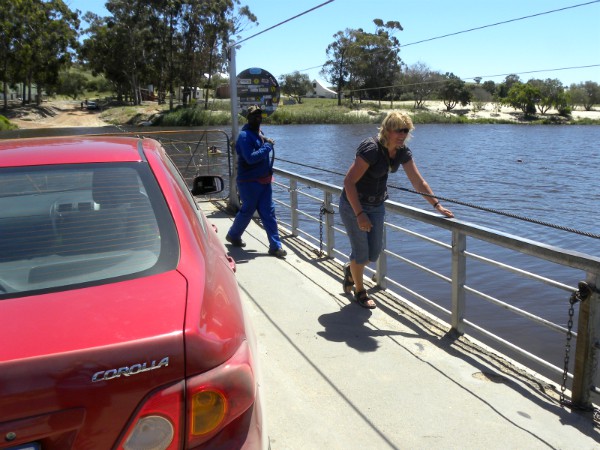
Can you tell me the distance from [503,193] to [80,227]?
2121 cm

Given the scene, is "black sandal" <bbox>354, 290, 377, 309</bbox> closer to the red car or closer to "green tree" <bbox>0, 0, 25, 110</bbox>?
the red car

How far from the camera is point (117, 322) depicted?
1.69 meters

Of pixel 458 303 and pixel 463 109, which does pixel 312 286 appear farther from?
pixel 463 109

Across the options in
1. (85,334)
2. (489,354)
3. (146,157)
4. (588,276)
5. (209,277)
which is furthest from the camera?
(489,354)

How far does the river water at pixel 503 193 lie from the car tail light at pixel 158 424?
110 inches

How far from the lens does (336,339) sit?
4.35 metres

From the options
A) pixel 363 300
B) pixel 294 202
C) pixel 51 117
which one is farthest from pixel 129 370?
pixel 51 117

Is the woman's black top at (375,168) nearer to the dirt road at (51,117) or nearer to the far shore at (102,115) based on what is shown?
the far shore at (102,115)

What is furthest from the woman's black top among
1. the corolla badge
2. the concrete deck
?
the corolla badge

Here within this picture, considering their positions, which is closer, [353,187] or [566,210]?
[353,187]

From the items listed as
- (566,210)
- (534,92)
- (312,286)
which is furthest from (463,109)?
(312,286)

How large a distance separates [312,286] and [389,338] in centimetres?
141

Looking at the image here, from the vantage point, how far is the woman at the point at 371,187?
4.45 metres

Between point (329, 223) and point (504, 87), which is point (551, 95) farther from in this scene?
point (329, 223)
